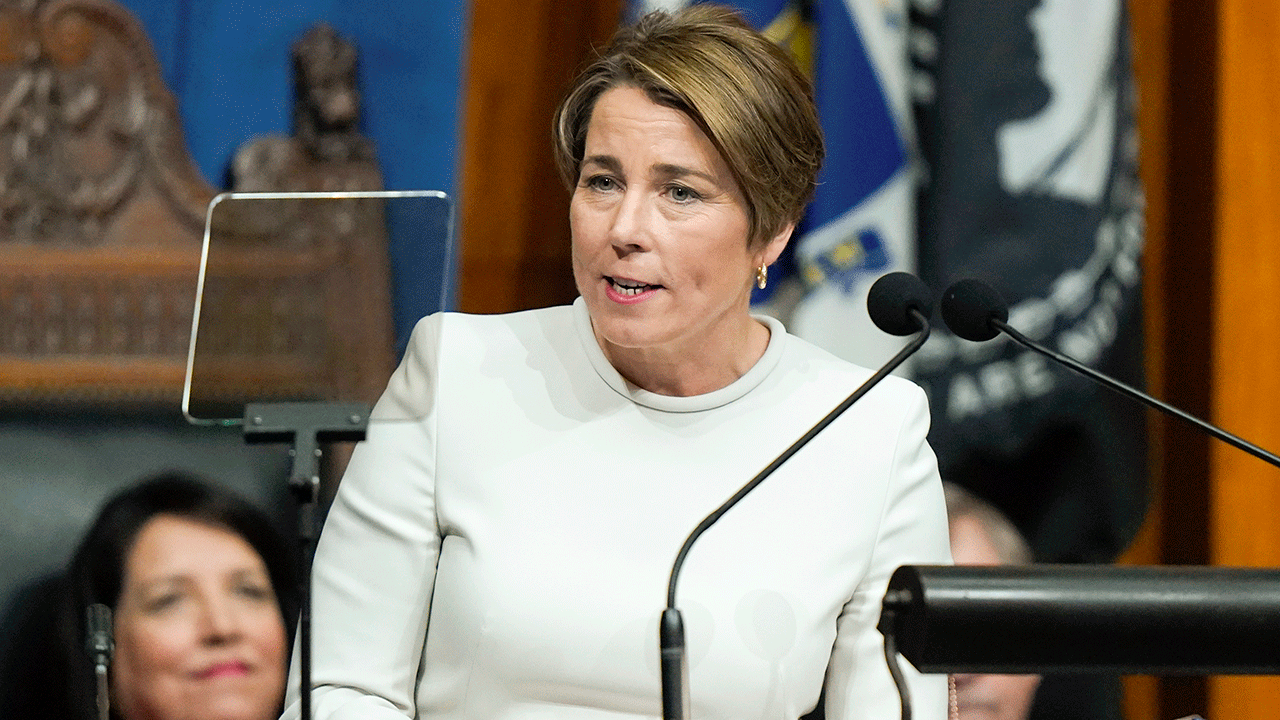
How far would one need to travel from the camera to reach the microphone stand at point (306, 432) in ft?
3.14

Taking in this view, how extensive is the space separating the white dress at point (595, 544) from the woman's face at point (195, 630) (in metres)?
0.36

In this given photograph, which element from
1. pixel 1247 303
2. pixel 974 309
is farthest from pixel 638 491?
pixel 1247 303

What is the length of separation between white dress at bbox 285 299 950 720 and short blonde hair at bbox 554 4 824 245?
227 mm

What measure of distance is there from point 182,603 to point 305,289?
2.28ft

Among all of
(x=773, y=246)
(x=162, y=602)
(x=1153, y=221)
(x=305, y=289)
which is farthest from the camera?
(x=1153, y=221)

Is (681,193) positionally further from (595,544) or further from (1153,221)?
(1153,221)

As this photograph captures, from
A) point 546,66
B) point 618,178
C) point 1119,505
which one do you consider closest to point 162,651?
point 618,178

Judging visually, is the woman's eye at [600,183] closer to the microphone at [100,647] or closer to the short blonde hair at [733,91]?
the short blonde hair at [733,91]

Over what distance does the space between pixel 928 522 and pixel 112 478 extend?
1.01m

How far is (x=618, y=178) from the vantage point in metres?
1.38

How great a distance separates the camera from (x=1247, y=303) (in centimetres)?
212

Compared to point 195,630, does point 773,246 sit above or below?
above

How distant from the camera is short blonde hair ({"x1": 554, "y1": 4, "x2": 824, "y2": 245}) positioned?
4.42 ft

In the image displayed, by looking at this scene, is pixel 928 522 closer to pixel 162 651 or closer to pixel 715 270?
pixel 715 270
